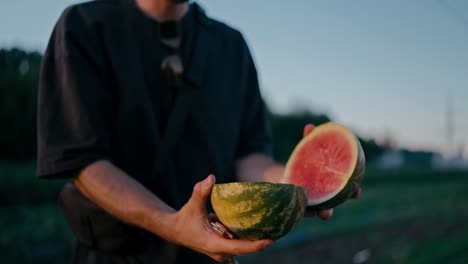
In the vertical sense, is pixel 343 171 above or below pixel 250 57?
below

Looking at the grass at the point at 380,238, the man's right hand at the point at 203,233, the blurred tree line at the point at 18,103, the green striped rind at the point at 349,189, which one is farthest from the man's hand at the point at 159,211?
the blurred tree line at the point at 18,103

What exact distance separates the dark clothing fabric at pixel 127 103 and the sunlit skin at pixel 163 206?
78mm

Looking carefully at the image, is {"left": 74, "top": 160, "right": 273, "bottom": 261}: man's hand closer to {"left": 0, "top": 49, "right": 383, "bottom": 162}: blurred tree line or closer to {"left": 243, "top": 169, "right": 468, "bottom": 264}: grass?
{"left": 243, "top": 169, "right": 468, "bottom": 264}: grass

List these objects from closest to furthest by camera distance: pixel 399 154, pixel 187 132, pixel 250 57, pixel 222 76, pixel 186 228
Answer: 1. pixel 186 228
2. pixel 187 132
3. pixel 222 76
4. pixel 250 57
5. pixel 399 154

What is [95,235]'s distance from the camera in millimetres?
2373

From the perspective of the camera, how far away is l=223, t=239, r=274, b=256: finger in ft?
5.81

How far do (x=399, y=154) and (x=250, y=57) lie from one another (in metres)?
70.7

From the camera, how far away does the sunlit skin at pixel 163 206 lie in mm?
1799

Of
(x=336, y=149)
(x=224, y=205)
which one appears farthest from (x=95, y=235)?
(x=336, y=149)

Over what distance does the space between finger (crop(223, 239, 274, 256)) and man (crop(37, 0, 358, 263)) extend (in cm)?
30

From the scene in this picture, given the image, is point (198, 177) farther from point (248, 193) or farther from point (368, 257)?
point (368, 257)

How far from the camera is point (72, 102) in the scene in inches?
90.9

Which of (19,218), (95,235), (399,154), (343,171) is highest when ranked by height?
(343,171)

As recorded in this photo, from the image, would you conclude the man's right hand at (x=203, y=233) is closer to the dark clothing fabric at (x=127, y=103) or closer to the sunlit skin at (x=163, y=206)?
the sunlit skin at (x=163, y=206)
